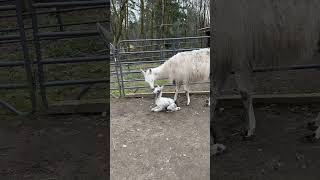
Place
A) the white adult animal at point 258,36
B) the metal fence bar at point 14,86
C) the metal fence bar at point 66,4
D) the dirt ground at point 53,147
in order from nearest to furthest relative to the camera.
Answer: the white adult animal at point 258,36, the metal fence bar at point 66,4, the dirt ground at point 53,147, the metal fence bar at point 14,86

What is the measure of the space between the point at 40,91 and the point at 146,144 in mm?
611

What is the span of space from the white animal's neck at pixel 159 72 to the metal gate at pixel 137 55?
0.01m

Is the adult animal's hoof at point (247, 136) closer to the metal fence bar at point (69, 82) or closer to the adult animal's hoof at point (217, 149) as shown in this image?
the adult animal's hoof at point (217, 149)

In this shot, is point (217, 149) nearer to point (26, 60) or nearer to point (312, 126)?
point (312, 126)

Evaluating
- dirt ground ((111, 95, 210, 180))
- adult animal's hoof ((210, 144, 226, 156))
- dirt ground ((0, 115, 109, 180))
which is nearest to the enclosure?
dirt ground ((0, 115, 109, 180))

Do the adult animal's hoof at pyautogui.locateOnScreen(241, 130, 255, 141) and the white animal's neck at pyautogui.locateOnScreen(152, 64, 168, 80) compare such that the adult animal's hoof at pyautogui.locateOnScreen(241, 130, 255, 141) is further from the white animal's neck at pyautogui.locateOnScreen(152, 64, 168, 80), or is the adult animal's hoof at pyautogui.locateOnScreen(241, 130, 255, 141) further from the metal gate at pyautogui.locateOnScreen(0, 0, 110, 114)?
the metal gate at pyautogui.locateOnScreen(0, 0, 110, 114)

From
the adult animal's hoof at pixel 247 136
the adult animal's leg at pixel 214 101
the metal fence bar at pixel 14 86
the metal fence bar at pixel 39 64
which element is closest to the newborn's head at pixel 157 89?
the adult animal's leg at pixel 214 101

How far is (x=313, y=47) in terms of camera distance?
35.7 inches

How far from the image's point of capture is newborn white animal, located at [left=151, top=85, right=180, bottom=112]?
3.00 ft

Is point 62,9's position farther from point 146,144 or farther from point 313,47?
point 313,47

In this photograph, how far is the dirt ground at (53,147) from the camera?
1.33 m

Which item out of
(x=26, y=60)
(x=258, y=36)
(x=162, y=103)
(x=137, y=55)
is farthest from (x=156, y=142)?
(x=26, y=60)

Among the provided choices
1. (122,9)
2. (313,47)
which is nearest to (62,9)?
(122,9)

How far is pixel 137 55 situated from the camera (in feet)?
3.02
